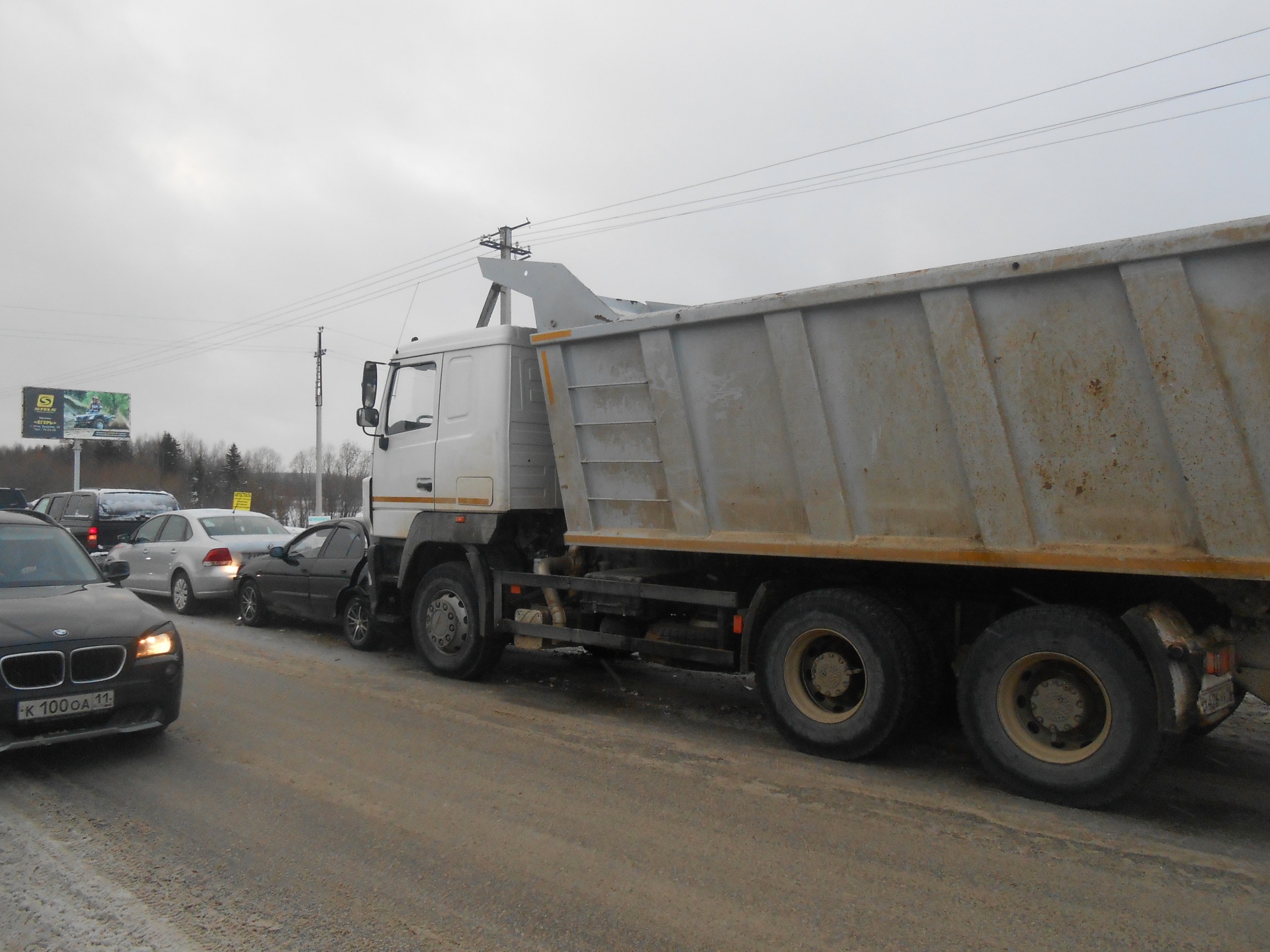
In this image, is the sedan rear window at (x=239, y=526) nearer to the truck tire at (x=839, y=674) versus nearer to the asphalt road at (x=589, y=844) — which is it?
the asphalt road at (x=589, y=844)

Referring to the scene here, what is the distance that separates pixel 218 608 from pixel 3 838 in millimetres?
9329

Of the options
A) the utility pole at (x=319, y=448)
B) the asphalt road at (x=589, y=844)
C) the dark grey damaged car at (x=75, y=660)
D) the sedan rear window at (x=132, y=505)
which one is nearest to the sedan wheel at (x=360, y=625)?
the asphalt road at (x=589, y=844)

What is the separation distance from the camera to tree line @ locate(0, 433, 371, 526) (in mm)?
59062

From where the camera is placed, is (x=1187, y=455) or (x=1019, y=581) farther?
(x=1019, y=581)

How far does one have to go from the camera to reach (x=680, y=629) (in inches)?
256

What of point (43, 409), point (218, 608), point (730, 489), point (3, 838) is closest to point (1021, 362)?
point (730, 489)

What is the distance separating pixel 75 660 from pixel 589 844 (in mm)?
3303

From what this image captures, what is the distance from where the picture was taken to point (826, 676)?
5.57 meters

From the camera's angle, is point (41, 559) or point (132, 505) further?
point (132, 505)

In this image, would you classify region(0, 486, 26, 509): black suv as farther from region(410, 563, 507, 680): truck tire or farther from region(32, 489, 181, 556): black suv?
region(410, 563, 507, 680): truck tire

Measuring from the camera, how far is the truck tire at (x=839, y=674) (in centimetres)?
525

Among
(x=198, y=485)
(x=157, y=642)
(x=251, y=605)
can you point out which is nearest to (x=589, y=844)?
(x=157, y=642)

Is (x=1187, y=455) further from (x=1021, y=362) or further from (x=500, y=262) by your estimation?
(x=500, y=262)

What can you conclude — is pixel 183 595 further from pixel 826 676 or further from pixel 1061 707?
pixel 1061 707
